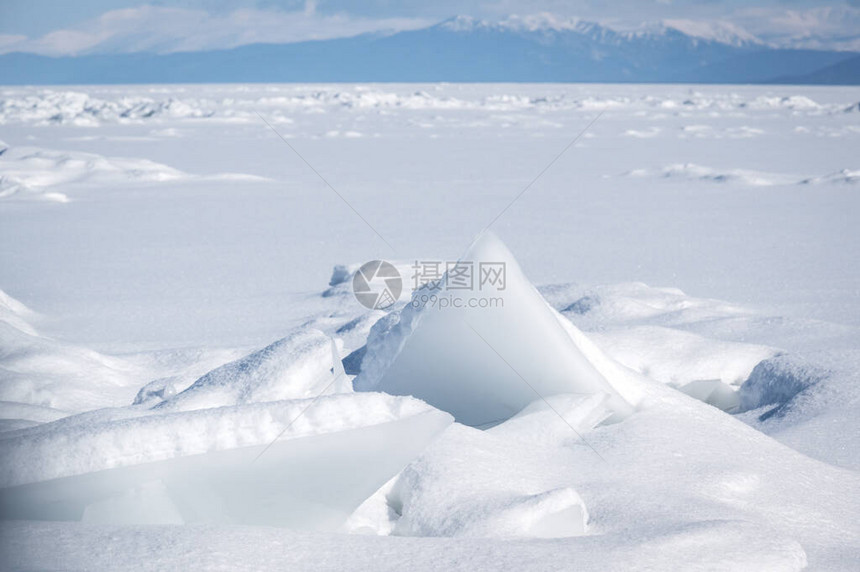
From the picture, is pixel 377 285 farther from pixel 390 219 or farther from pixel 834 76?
pixel 834 76

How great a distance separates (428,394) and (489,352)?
0.21 meters

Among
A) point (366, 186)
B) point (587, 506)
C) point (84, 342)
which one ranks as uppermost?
point (587, 506)

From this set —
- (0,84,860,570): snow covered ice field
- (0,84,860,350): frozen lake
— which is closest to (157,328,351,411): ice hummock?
(0,84,860,570): snow covered ice field

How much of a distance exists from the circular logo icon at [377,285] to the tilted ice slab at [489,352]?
1998 mm

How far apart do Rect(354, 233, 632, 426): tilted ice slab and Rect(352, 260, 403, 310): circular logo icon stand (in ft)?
6.55

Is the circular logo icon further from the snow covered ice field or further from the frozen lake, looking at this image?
the frozen lake

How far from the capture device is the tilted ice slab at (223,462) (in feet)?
5.08

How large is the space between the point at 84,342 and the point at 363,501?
2.50 m

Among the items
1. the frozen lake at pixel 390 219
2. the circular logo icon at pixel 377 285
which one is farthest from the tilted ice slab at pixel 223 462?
the circular logo icon at pixel 377 285

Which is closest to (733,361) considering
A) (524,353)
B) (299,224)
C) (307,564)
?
(524,353)

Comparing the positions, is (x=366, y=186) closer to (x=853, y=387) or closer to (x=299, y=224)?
(x=299, y=224)

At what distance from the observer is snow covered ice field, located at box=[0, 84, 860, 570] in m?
1.52

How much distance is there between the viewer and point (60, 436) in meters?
1.61

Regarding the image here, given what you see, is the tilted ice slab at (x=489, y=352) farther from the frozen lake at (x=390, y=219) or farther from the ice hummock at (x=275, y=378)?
the frozen lake at (x=390, y=219)
